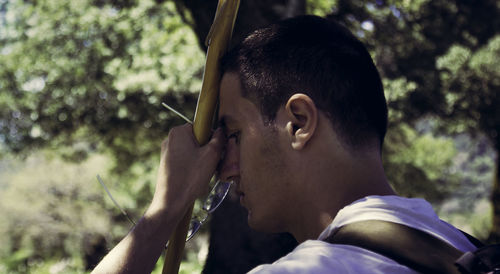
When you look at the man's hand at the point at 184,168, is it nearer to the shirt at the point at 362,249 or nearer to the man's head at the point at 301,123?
the man's head at the point at 301,123

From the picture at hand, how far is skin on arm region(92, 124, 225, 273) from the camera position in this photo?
6.43ft

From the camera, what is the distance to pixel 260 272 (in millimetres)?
1282

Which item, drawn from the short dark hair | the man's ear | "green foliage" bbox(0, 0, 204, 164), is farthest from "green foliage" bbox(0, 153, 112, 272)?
the man's ear

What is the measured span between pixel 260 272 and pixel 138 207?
1066 inches

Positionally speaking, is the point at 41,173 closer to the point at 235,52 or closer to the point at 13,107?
the point at 13,107

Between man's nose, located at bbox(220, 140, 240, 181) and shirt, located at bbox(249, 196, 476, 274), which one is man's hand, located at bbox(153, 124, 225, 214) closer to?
man's nose, located at bbox(220, 140, 240, 181)

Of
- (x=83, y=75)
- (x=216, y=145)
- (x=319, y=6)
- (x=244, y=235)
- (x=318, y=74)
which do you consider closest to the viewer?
(x=318, y=74)

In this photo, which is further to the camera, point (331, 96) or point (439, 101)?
point (439, 101)

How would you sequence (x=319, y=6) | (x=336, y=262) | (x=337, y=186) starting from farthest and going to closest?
(x=319, y=6) → (x=337, y=186) → (x=336, y=262)

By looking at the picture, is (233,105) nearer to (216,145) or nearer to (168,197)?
(216,145)

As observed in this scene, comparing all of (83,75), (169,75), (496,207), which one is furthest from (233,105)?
(496,207)

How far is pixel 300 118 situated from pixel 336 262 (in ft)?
2.05

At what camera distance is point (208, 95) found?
2.17m

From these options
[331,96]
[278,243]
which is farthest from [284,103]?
[278,243]
